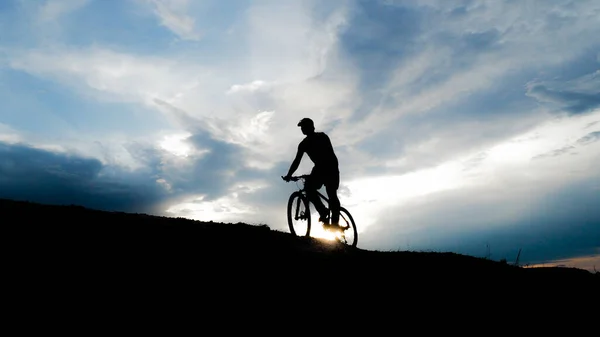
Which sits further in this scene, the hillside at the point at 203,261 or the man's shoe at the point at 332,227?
the man's shoe at the point at 332,227

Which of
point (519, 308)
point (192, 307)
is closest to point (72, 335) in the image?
point (192, 307)

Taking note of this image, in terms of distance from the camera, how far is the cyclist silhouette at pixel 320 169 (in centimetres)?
1052

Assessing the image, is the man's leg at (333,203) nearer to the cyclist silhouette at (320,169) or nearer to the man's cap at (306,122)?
the cyclist silhouette at (320,169)

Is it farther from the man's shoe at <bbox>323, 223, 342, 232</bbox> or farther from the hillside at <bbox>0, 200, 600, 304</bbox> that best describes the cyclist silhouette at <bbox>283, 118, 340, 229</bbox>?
the hillside at <bbox>0, 200, 600, 304</bbox>

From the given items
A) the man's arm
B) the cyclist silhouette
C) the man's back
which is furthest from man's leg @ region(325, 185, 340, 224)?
the man's arm

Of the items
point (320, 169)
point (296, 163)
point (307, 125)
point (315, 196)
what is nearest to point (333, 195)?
point (315, 196)

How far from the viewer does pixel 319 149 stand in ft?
34.5

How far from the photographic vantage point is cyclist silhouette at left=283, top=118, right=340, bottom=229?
1052 cm

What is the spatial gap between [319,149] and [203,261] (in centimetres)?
473

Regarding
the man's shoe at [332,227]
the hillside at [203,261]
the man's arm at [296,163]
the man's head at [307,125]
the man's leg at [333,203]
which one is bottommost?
the hillside at [203,261]

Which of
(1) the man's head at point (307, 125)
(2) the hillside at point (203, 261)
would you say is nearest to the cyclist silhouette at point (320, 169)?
(1) the man's head at point (307, 125)

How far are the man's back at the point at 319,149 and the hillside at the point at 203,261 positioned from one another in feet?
6.79

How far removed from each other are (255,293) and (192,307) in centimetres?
99

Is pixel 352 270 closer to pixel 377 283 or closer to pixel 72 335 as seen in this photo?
pixel 377 283
